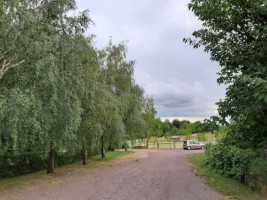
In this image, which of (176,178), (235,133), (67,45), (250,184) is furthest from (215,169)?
(67,45)

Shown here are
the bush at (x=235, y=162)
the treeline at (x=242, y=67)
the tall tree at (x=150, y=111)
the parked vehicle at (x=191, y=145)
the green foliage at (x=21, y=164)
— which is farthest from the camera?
the tall tree at (x=150, y=111)

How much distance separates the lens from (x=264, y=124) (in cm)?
520

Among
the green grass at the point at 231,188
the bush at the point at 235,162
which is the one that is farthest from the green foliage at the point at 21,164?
the bush at the point at 235,162

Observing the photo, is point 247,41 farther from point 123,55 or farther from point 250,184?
point 123,55

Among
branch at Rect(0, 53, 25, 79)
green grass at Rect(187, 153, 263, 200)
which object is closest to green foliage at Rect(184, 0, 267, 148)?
green grass at Rect(187, 153, 263, 200)

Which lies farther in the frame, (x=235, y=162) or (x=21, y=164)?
(x=21, y=164)

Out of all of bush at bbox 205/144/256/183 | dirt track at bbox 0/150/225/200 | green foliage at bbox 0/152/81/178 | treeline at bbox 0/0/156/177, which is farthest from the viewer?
green foliage at bbox 0/152/81/178

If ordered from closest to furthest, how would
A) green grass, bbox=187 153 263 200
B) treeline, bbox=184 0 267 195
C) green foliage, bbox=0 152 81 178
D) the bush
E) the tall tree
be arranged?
treeline, bbox=184 0 267 195, green grass, bbox=187 153 263 200, the bush, green foliage, bbox=0 152 81 178, the tall tree

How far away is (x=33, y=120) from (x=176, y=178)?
6.90 m

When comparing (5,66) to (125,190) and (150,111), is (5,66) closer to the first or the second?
(125,190)

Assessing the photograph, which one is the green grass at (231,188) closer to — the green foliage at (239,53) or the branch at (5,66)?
the green foliage at (239,53)

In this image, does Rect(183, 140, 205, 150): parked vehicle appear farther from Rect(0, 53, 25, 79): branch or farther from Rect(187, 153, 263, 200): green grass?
Rect(0, 53, 25, 79): branch

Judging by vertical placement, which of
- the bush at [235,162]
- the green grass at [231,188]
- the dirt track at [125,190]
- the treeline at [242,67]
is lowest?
the dirt track at [125,190]

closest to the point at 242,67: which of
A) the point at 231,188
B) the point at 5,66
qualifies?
the point at 231,188
